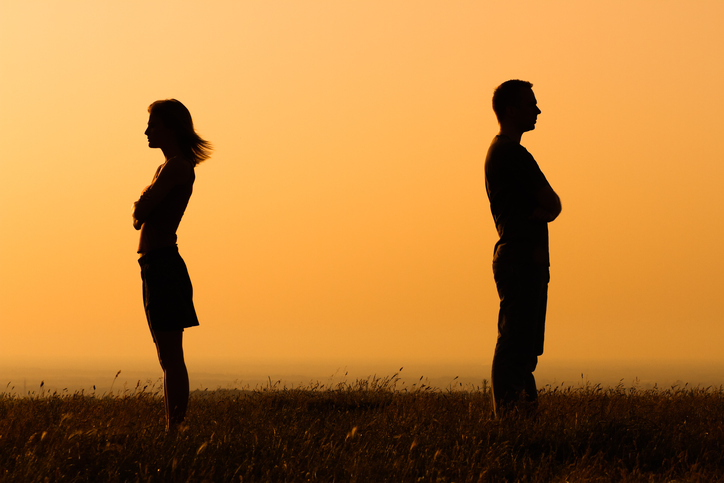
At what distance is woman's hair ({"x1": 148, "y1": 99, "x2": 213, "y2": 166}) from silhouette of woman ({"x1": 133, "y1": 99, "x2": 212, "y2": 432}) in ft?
0.44

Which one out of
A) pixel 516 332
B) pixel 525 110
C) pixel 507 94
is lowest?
pixel 516 332

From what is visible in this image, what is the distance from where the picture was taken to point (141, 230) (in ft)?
17.6

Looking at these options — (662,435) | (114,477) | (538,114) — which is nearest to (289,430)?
(114,477)

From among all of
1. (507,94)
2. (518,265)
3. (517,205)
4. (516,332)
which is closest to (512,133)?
(507,94)

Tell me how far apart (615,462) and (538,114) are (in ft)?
9.47

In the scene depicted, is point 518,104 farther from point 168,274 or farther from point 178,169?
point 168,274

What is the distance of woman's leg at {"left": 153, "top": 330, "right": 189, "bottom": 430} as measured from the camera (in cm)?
529

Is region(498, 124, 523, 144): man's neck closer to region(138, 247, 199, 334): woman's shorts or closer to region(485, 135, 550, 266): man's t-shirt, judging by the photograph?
region(485, 135, 550, 266): man's t-shirt

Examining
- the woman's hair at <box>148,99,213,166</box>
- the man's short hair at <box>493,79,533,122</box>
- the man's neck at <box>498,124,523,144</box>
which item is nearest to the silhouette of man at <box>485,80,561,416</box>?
the man's neck at <box>498,124,523,144</box>

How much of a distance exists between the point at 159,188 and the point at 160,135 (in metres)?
0.51

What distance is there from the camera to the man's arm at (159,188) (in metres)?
5.22

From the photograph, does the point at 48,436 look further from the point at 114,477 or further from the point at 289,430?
the point at 289,430

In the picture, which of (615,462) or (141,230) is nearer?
(615,462)

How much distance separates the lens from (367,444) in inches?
197
